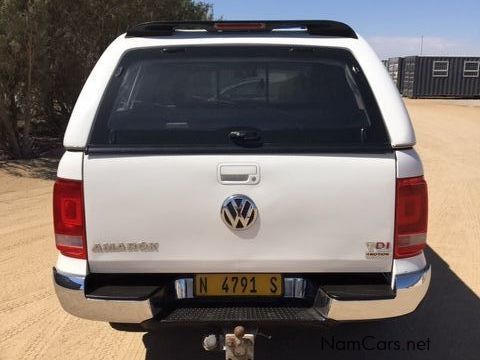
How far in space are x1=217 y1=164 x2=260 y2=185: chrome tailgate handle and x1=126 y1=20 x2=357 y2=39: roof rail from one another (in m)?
0.97

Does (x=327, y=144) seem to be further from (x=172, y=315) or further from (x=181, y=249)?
(x=172, y=315)

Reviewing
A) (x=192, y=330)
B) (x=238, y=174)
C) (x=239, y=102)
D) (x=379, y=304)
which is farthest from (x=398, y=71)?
(x=238, y=174)

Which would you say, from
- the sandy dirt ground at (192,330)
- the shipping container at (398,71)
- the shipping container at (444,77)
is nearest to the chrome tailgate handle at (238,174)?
the sandy dirt ground at (192,330)

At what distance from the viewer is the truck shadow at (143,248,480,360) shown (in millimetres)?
3484

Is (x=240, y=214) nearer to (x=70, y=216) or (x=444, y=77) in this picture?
(x=70, y=216)

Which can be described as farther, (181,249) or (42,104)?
(42,104)

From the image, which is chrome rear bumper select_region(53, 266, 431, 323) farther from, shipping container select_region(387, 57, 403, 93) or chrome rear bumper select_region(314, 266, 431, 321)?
shipping container select_region(387, 57, 403, 93)

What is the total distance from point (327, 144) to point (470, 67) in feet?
125

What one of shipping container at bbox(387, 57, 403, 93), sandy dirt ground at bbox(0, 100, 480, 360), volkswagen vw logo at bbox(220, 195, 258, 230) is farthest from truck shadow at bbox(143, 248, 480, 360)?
shipping container at bbox(387, 57, 403, 93)

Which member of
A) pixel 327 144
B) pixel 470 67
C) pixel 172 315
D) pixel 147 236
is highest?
pixel 327 144

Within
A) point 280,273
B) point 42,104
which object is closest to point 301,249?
point 280,273

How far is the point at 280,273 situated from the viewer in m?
2.74

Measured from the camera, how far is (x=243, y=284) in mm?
2738

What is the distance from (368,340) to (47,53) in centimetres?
899
